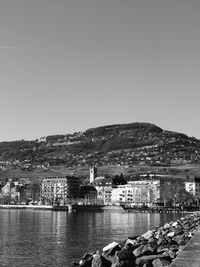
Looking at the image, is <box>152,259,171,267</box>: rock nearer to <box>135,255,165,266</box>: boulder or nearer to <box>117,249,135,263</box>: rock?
<box>135,255,165,266</box>: boulder

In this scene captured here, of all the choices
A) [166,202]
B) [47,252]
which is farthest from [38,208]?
[47,252]

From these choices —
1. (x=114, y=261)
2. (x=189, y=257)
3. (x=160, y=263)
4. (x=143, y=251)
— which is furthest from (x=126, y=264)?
(x=189, y=257)

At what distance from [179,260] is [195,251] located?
314 cm

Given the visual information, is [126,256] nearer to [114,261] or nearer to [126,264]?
[114,261]

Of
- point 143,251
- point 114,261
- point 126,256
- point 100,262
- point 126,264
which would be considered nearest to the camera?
point 126,264

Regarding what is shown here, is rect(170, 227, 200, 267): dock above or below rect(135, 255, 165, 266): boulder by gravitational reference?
above

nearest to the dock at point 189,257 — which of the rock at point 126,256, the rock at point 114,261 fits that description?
the rock at point 126,256

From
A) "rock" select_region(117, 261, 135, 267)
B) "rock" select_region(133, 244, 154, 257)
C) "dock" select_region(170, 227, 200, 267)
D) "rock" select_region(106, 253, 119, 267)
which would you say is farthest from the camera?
"rock" select_region(133, 244, 154, 257)

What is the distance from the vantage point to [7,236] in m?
58.0

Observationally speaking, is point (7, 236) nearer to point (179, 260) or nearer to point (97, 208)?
point (179, 260)

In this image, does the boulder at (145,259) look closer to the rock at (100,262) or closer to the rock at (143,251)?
the rock at (143,251)

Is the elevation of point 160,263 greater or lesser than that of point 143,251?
lesser

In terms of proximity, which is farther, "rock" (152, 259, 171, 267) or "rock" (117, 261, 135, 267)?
"rock" (117, 261, 135, 267)

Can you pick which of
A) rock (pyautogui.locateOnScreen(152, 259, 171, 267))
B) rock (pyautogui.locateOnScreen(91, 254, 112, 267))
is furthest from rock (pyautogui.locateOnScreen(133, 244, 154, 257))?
rock (pyautogui.locateOnScreen(152, 259, 171, 267))
